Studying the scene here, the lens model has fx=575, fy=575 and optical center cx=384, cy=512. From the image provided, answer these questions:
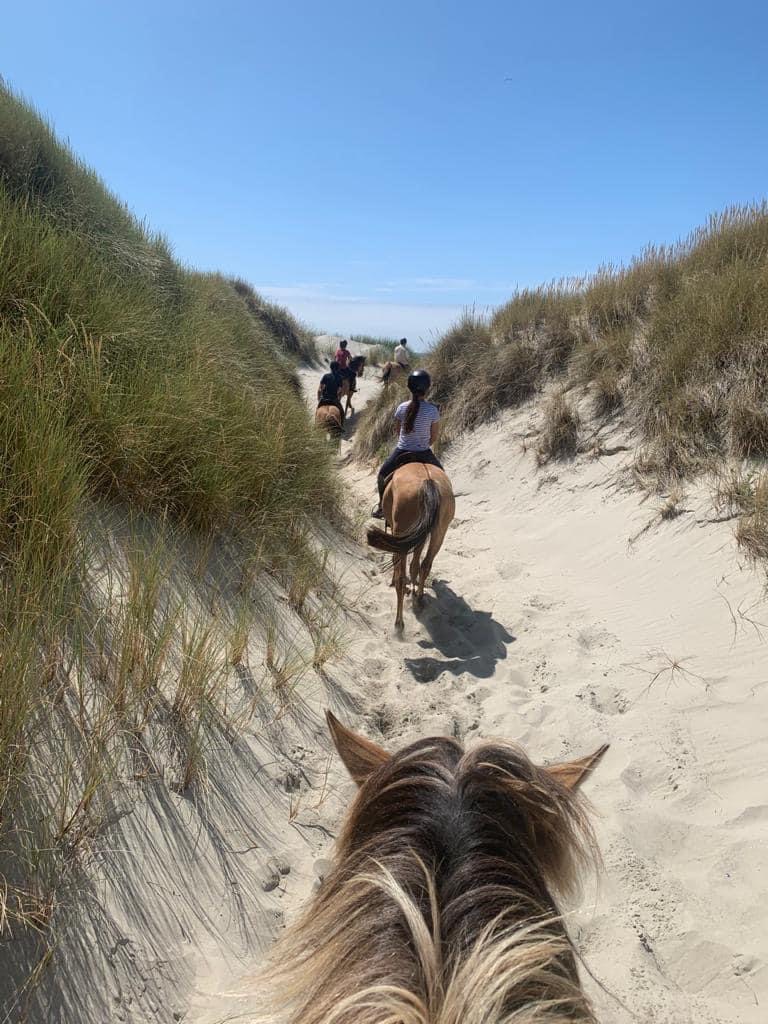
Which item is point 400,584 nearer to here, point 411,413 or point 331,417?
point 411,413

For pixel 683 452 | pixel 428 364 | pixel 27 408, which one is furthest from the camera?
pixel 428 364

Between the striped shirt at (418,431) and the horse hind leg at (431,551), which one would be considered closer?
the horse hind leg at (431,551)

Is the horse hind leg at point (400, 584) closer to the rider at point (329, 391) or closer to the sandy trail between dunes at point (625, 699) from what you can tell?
the sandy trail between dunes at point (625, 699)

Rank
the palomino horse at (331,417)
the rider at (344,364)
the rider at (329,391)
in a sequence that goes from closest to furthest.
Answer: the palomino horse at (331,417), the rider at (329,391), the rider at (344,364)

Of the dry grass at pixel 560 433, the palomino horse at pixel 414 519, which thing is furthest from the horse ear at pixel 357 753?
the dry grass at pixel 560 433

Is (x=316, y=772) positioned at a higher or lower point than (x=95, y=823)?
lower

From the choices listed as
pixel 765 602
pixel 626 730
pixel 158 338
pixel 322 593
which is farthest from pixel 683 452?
pixel 158 338

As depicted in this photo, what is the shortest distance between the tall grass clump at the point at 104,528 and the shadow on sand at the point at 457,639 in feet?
3.51

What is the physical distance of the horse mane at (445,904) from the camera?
3.00 ft

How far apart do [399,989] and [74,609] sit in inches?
85.5

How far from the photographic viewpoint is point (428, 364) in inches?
478

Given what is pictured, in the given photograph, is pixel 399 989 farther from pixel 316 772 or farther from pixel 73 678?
pixel 316 772

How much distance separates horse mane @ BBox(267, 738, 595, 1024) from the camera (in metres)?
0.92

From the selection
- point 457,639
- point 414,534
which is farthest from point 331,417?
point 457,639
